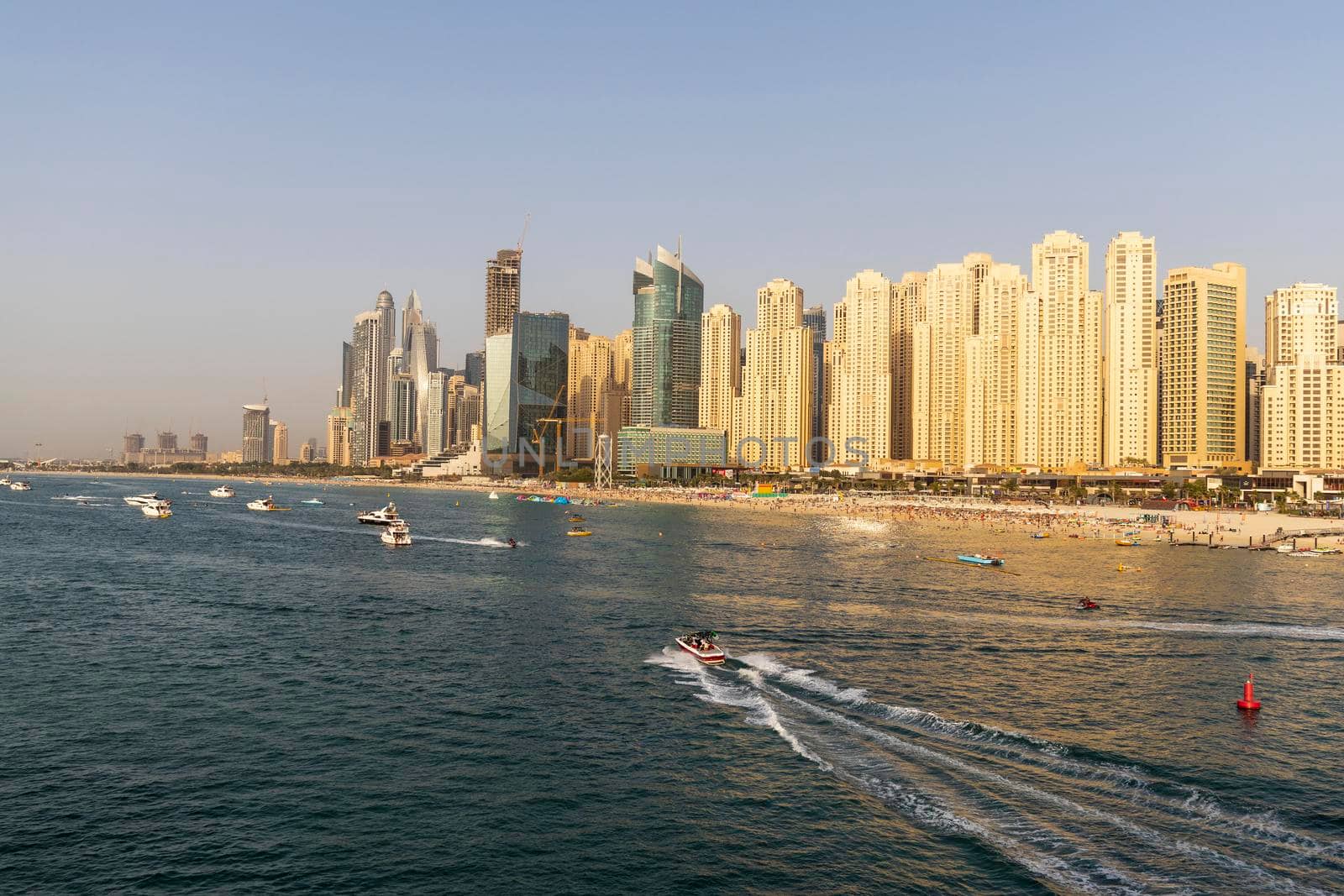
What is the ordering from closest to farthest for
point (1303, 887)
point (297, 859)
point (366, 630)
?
point (1303, 887), point (297, 859), point (366, 630)

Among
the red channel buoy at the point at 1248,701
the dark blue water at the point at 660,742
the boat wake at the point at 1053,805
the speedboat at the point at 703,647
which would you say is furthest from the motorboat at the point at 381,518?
the red channel buoy at the point at 1248,701

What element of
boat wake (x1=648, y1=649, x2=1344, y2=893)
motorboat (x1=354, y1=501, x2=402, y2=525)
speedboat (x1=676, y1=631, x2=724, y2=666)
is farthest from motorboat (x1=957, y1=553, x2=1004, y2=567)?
motorboat (x1=354, y1=501, x2=402, y2=525)

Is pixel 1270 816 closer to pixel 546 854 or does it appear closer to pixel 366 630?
pixel 546 854

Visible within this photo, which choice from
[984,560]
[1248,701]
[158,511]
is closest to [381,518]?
[158,511]

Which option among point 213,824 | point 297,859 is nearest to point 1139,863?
point 297,859

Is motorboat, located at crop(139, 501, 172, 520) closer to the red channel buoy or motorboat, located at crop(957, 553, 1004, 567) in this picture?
motorboat, located at crop(957, 553, 1004, 567)

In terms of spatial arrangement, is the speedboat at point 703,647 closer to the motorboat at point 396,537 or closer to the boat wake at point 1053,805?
the boat wake at point 1053,805

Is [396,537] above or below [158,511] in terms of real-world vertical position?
below

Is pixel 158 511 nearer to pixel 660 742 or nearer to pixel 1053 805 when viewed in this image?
pixel 660 742
